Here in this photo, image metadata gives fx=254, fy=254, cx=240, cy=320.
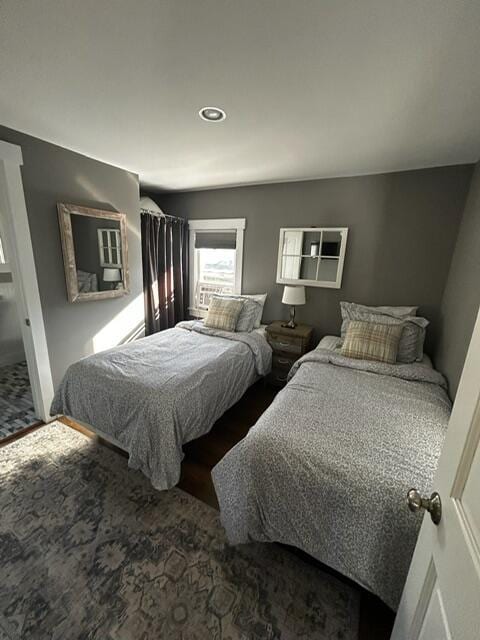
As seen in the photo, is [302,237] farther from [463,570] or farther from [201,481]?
[463,570]

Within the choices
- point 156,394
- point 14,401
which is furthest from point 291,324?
point 14,401

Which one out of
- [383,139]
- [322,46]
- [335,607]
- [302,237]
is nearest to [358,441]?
[335,607]

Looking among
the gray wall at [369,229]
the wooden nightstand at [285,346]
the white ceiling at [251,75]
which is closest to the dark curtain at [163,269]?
the gray wall at [369,229]

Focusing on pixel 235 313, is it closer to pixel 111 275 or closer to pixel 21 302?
pixel 111 275

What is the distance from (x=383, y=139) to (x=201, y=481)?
280cm

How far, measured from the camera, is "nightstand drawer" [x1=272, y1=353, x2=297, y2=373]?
9.46 feet

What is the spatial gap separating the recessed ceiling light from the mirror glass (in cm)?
147

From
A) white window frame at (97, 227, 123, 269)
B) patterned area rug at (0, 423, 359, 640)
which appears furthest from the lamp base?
white window frame at (97, 227, 123, 269)

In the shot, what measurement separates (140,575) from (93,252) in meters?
2.55

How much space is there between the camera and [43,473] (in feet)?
5.84

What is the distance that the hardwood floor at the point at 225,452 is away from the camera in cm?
112

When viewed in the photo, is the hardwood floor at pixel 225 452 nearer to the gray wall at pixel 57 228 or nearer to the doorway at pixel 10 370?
the doorway at pixel 10 370

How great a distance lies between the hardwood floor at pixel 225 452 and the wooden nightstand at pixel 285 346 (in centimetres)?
22

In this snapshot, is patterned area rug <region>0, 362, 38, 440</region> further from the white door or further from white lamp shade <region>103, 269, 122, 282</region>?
the white door
